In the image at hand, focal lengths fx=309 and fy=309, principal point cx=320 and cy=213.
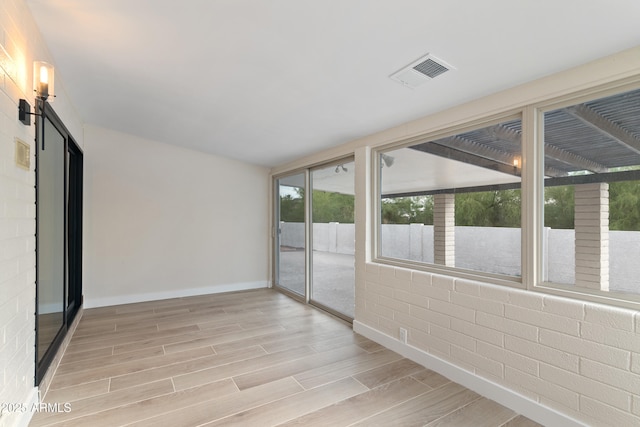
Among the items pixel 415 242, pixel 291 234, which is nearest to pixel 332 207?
pixel 291 234

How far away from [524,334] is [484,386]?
0.52m

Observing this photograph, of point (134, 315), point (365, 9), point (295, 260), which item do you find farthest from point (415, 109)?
point (134, 315)

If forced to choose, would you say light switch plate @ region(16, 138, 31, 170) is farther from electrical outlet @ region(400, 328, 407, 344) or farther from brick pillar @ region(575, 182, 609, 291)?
brick pillar @ region(575, 182, 609, 291)

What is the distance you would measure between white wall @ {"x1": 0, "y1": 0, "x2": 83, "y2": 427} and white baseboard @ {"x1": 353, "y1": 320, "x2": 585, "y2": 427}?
2727 mm

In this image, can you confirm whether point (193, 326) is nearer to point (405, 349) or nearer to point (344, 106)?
point (405, 349)

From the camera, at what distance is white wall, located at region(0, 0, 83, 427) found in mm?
1557

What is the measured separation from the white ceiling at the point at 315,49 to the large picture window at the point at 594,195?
0.35 meters

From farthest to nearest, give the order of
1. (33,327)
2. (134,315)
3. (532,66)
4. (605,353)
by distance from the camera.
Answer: (134,315) → (33,327) → (532,66) → (605,353)

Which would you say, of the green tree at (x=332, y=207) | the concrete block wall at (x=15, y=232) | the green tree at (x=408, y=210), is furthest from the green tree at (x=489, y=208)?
the concrete block wall at (x=15, y=232)

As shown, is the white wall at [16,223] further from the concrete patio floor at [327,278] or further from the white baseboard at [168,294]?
the concrete patio floor at [327,278]

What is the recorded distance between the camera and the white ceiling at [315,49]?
154 centimetres

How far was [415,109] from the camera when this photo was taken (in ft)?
8.63

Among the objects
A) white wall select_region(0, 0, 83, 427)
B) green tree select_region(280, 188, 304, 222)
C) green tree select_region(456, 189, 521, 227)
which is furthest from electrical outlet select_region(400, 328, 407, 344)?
white wall select_region(0, 0, 83, 427)

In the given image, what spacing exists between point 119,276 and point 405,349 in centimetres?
407
